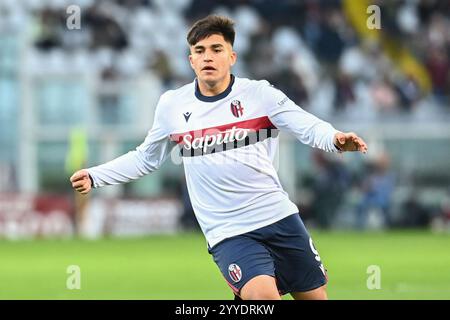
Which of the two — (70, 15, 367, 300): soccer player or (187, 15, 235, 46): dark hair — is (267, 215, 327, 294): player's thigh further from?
(187, 15, 235, 46): dark hair

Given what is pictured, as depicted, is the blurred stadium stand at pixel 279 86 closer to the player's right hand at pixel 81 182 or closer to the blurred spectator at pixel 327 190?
the blurred spectator at pixel 327 190

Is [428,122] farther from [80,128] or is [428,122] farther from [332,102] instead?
[80,128]

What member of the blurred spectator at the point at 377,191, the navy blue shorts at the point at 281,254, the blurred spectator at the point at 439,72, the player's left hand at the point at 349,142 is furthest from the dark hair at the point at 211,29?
the blurred spectator at the point at 439,72

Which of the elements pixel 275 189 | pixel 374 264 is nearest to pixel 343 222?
pixel 374 264

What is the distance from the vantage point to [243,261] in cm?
736

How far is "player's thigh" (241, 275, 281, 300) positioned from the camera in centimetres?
711

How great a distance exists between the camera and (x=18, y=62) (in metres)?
26.2

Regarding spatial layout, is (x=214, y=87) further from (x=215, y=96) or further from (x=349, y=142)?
(x=349, y=142)

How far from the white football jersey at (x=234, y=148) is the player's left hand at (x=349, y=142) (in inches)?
14.9

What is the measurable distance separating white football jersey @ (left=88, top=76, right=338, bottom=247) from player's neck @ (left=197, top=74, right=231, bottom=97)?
0.03 metres

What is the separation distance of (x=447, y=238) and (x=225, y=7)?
33.7ft

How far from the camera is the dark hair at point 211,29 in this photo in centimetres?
760

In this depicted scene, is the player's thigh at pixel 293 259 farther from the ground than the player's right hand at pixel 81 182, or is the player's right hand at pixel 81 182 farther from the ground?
the player's right hand at pixel 81 182

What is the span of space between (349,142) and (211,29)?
1.22m
